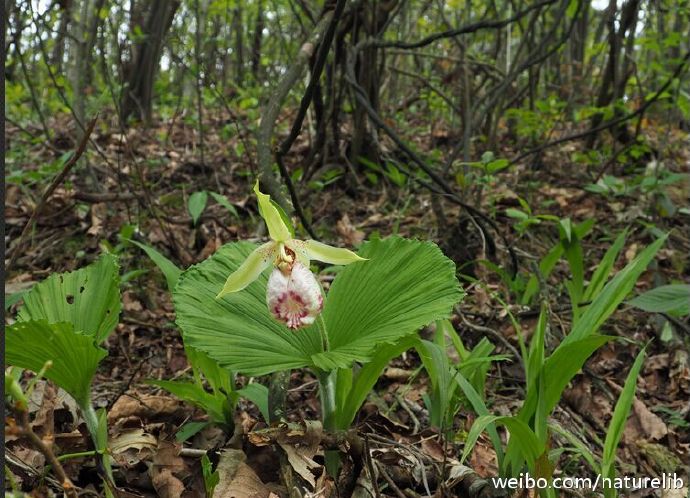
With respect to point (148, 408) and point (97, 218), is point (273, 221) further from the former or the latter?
point (97, 218)

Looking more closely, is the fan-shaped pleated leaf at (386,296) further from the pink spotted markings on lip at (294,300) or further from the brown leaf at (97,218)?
the brown leaf at (97,218)

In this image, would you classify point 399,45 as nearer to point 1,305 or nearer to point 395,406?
point 395,406

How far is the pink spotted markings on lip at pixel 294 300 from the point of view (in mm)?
1051

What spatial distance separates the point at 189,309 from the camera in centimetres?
118

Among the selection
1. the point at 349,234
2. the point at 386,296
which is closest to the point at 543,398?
the point at 386,296

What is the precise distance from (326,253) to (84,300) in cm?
58

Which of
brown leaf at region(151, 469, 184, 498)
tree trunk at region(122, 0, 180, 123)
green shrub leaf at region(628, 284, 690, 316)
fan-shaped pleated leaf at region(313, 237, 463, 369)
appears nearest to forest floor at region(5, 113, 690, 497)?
brown leaf at region(151, 469, 184, 498)

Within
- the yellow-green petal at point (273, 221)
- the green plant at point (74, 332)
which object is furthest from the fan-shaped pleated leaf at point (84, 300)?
the yellow-green petal at point (273, 221)

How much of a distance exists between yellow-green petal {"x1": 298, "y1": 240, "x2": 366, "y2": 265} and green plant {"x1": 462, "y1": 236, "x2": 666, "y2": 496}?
0.46m

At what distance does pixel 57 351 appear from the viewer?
3.60ft

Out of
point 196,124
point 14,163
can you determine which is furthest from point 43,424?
→ point 196,124

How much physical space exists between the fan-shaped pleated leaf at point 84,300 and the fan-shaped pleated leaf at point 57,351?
3.8 inches

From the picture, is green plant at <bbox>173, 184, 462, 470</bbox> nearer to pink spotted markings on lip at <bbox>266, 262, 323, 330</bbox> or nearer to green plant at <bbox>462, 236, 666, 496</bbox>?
pink spotted markings on lip at <bbox>266, 262, 323, 330</bbox>

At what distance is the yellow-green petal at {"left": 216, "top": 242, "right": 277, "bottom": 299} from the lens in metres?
1.13
